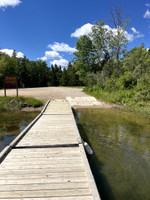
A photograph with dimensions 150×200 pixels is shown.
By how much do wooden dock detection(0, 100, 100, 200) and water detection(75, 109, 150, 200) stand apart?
777 mm

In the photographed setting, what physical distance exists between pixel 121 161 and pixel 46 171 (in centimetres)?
250

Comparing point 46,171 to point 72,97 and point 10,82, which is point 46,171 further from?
point 72,97

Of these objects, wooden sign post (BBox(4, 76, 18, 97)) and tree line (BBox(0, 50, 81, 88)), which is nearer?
wooden sign post (BBox(4, 76, 18, 97))

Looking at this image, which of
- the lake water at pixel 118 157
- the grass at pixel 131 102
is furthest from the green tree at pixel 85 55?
the lake water at pixel 118 157

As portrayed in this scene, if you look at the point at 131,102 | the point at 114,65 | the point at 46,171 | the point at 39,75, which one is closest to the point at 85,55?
the point at 114,65

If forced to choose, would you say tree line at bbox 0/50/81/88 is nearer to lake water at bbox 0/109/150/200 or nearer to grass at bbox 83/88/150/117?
grass at bbox 83/88/150/117

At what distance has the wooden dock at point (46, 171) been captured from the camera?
246 cm

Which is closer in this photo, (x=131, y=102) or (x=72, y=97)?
(x=131, y=102)

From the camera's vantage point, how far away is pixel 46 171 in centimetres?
309

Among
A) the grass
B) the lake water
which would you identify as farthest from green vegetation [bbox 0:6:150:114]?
the lake water

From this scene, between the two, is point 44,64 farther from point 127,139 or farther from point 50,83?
point 127,139

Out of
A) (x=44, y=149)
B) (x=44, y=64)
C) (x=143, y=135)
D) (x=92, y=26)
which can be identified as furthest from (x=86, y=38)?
(x=44, y=64)

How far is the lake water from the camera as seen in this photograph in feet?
10.7

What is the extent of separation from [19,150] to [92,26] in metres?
29.4
